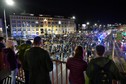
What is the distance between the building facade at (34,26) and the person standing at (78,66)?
52057mm

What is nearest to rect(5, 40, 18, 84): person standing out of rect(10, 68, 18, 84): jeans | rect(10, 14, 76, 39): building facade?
rect(10, 68, 18, 84): jeans

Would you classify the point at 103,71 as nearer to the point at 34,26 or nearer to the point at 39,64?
the point at 39,64

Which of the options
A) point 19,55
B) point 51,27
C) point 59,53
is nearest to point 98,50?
point 19,55

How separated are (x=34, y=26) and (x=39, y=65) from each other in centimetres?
7277

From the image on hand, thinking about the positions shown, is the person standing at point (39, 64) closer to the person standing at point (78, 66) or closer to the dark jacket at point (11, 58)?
the person standing at point (78, 66)

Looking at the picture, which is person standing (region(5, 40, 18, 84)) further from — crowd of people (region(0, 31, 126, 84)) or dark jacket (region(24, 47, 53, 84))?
dark jacket (region(24, 47, 53, 84))

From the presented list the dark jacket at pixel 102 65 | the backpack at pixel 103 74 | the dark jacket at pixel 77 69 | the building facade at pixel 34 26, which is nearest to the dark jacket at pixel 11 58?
the dark jacket at pixel 77 69

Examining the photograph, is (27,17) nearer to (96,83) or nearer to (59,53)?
(59,53)

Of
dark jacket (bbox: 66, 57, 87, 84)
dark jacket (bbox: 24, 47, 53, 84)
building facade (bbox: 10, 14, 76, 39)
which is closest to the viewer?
dark jacket (bbox: 66, 57, 87, 84)

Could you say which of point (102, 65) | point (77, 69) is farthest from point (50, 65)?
point (102, 65)

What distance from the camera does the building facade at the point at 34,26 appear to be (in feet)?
217

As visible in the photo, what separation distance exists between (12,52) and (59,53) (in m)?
20.2

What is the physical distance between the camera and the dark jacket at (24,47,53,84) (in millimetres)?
3230

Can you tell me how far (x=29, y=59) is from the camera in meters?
3.34
